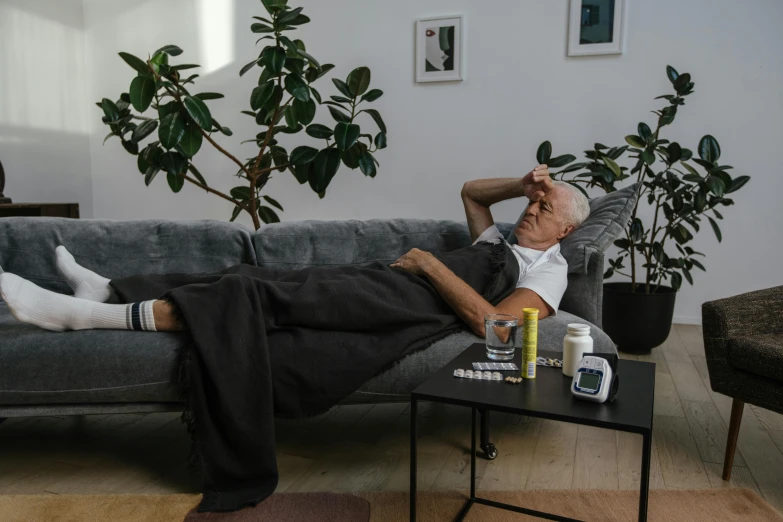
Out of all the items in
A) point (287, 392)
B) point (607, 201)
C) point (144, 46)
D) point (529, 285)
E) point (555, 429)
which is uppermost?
point (144, 46)

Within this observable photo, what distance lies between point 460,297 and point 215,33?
3.38m

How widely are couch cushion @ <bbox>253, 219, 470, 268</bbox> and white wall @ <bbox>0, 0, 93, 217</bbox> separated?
255 cm

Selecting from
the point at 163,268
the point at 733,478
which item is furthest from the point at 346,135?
the point at 733,478

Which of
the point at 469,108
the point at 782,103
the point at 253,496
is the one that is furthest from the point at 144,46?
the point at 782,103

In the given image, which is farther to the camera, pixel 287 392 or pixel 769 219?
pixel 769 219

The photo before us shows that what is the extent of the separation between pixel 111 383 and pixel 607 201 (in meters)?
1.69

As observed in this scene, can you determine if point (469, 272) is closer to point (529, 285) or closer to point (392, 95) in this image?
point (529, 285)

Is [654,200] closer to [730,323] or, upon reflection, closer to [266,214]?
[730,323]

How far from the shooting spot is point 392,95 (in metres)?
4.00

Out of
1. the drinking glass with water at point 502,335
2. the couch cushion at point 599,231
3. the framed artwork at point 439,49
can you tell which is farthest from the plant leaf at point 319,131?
the drinking glass with water at point 502,335

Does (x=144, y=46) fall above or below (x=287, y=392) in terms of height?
above

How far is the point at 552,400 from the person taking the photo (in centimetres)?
120

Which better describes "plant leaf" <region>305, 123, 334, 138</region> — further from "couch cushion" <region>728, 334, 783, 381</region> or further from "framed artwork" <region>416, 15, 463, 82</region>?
"couch cushion" <region>728, 334, 783, 381</region>

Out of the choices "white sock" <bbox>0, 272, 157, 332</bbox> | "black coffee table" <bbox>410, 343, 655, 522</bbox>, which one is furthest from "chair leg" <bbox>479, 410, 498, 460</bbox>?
"white sock" <bbox>0, 272, 157, 332</bbox>
